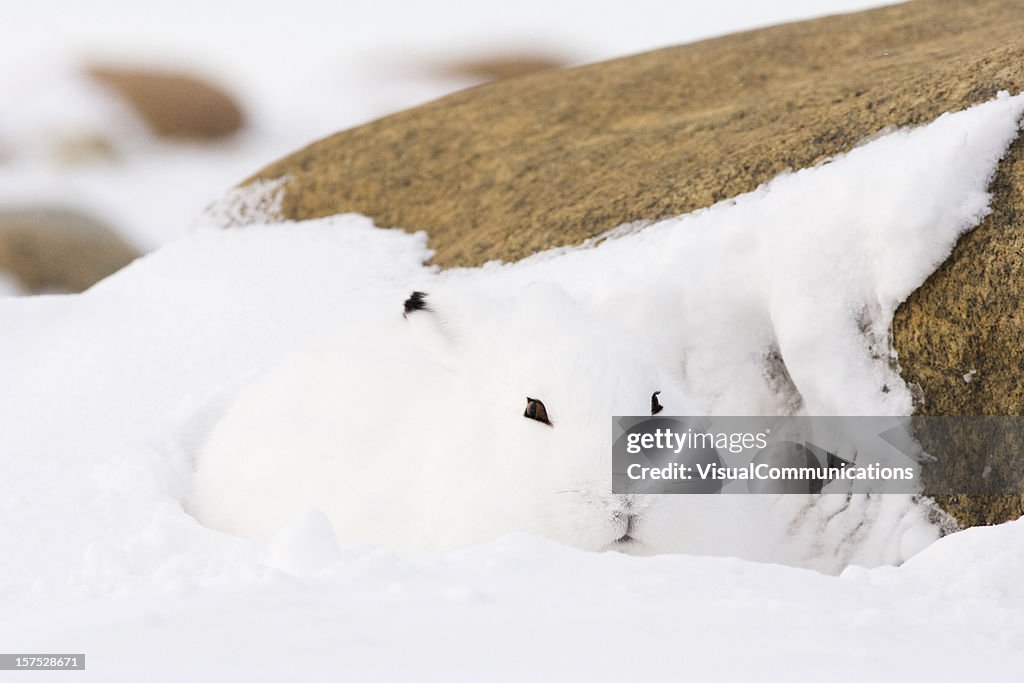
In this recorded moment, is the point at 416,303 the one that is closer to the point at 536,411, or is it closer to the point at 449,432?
the point at 449,432

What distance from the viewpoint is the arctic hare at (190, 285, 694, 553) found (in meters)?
2.94

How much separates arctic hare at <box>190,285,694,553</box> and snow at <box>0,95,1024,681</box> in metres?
0.29

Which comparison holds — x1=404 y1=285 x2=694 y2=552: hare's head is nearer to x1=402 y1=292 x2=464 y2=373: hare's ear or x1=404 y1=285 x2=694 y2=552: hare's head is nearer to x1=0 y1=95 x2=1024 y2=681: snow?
x1=402 y1=292 x2=464 y2=373: hare's ear

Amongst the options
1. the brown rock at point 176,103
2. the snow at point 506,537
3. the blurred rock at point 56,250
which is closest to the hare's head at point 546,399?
the snow at point 506,537

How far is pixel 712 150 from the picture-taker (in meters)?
5.28

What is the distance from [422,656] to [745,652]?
62 centimetres

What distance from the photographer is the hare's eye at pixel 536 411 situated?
3055 mm

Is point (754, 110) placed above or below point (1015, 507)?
above

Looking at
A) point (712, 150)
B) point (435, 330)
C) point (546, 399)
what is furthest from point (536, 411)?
point (712, 150)

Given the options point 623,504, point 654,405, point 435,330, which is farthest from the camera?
point 435,330

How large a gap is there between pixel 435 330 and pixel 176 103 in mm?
12609

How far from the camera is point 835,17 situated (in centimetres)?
738

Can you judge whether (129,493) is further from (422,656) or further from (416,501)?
(422,656)

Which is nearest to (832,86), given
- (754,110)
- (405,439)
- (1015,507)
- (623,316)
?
(754,110)
